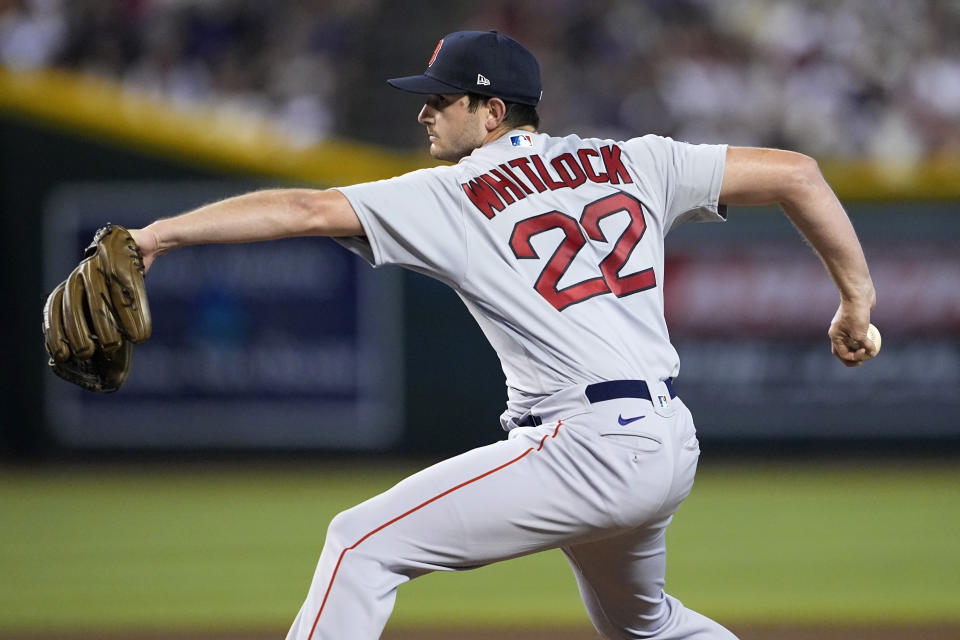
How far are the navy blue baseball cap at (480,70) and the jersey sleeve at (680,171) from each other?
0.30 m

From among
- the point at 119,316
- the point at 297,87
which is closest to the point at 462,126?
the point at 119,316

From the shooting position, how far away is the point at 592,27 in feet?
38.3

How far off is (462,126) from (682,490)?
3.30ft

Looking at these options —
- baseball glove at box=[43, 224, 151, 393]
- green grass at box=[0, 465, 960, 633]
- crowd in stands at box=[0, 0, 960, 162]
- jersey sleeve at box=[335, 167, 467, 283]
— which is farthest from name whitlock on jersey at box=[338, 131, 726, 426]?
crowd in stands at box=[0, 0, 960, 162]

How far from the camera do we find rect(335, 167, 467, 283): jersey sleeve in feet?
9.39

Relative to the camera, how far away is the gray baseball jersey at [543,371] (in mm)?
2803

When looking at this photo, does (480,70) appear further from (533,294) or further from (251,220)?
(251,220)

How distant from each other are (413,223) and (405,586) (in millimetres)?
3724

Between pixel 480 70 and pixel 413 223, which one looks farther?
pixel 480 70

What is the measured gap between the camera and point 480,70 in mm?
3064

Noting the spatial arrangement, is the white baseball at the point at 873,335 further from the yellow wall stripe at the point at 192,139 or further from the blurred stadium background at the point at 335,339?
the yellow wall stripe at the point at 192,139

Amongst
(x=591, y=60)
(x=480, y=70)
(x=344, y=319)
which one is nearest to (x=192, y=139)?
(x=344, y=319)

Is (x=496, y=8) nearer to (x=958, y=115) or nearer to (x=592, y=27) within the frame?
(x=592, y=27)

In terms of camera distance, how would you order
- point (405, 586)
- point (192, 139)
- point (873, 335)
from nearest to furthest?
point (873, 335), point (405, 586), point (192, 139)
